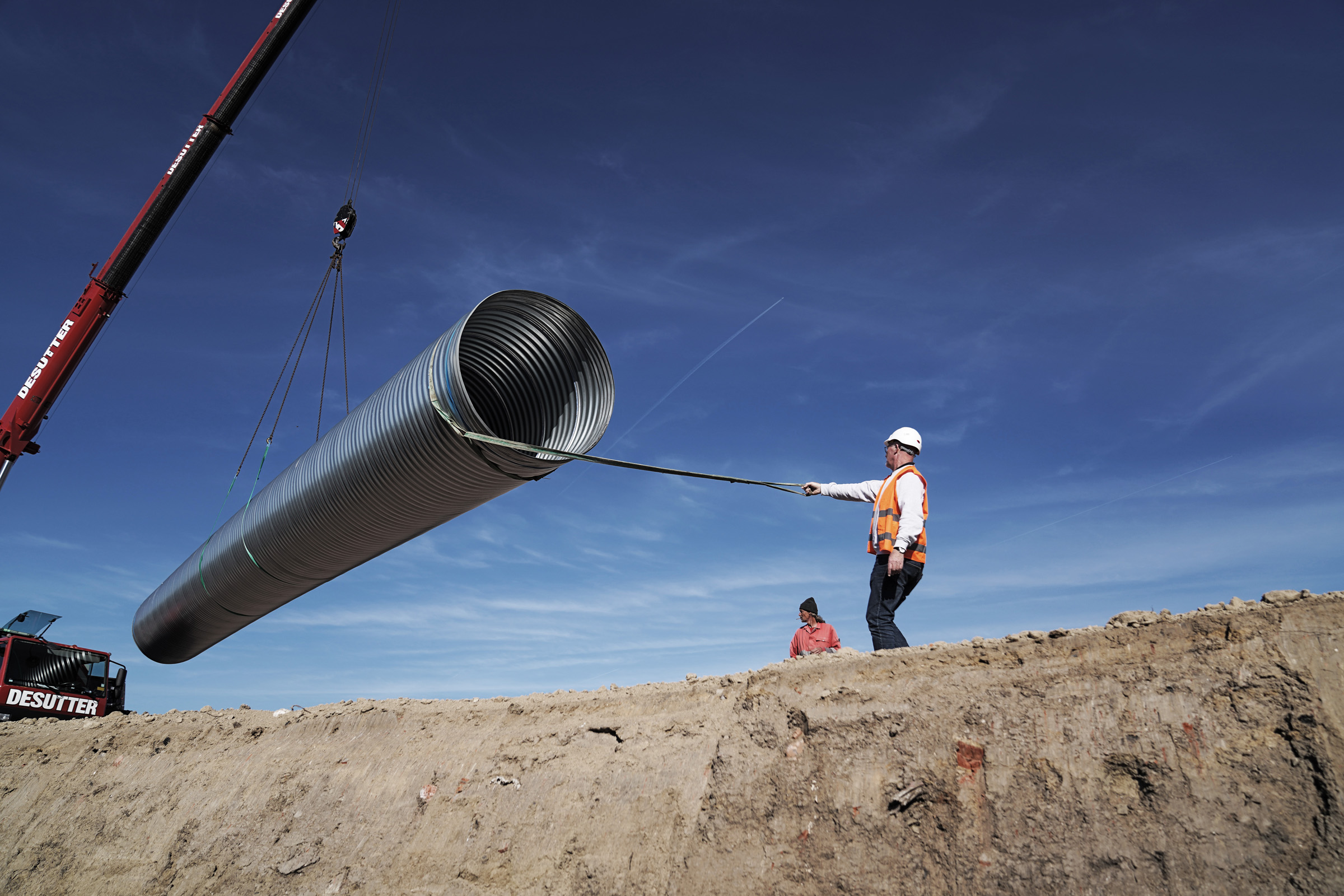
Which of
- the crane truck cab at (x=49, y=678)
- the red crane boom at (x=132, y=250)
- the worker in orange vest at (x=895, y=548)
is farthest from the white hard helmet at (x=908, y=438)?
the crane truck cab at (x=49, y=678)

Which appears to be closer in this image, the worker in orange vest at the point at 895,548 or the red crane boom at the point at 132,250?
the worker in orange vest at the point at 895,548

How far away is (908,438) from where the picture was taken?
19.2ft

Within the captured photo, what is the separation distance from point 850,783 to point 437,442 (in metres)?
3.37

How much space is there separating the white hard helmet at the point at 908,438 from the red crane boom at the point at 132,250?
35.4ft

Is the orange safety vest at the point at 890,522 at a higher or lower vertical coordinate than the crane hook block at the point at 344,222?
lower

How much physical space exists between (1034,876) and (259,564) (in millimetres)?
6565

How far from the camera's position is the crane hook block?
9.75 metres

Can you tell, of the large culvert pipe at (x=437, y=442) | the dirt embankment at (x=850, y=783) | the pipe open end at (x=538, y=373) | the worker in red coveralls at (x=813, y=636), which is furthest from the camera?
the worker in red coveralls at (x=813, y=636)

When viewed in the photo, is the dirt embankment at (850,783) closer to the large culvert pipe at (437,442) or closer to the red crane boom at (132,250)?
the large culvert pipe at (437,442)

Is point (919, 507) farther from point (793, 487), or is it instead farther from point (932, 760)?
point (932, 760)

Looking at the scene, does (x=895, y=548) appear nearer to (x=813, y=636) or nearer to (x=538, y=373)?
(x=813, y=636)

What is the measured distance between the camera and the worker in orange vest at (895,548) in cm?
530

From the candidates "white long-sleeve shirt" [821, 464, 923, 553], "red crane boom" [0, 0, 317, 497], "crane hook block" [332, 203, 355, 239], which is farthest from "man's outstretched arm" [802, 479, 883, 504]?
"red crane boom" [0, 0, 317, 497]

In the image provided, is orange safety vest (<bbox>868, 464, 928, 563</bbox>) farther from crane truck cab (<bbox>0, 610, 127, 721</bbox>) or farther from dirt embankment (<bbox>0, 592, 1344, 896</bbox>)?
crane truck cab (<bbox>0, 610, 127, 721</bbox>)
